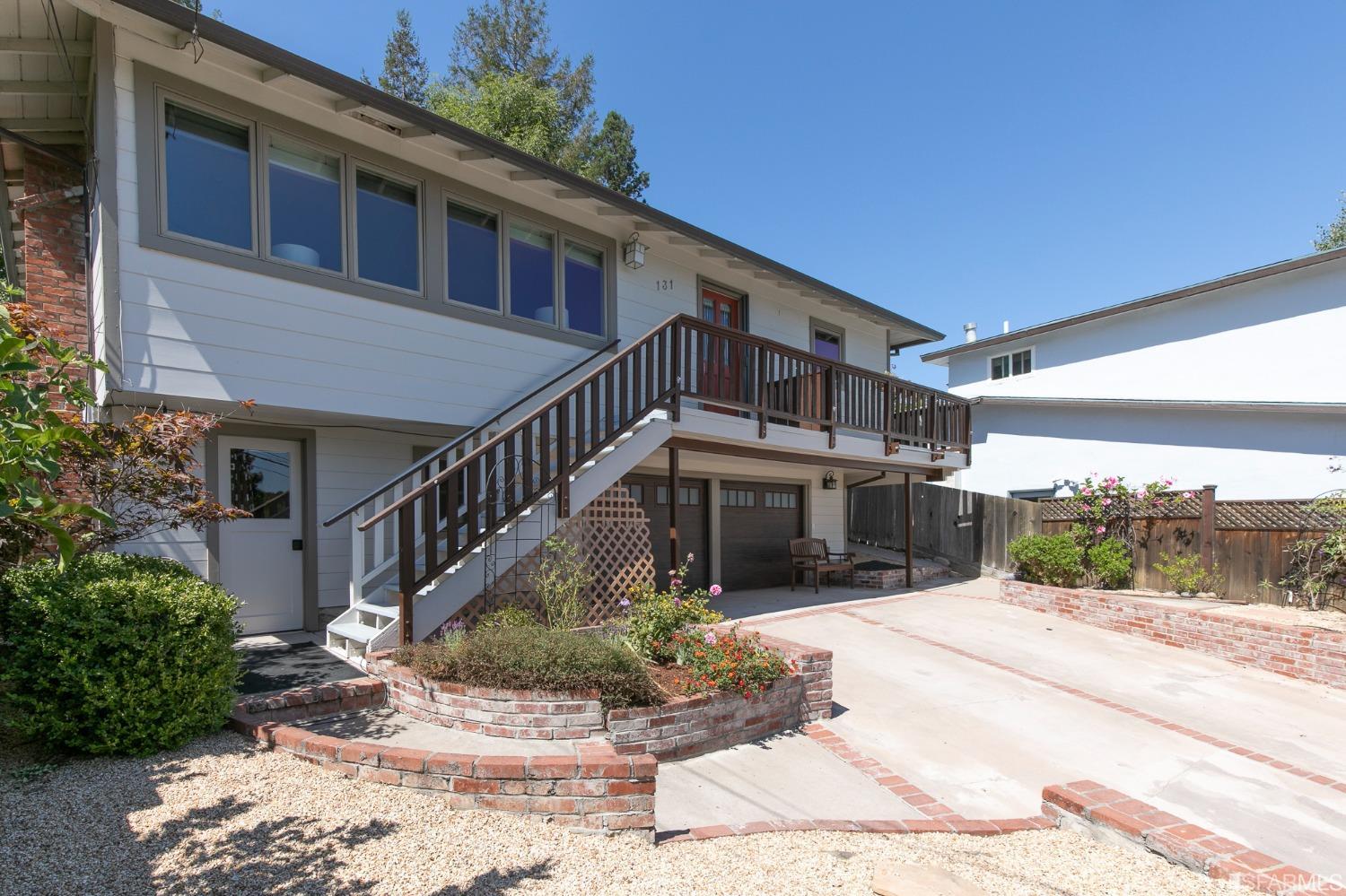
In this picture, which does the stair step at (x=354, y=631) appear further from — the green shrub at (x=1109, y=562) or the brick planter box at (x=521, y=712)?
the green shrub at (x=1109, y=562)

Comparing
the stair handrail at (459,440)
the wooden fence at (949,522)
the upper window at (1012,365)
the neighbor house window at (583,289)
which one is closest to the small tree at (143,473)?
the stair handrail at (459,440)

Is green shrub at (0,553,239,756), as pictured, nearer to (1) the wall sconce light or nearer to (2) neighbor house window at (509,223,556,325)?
(2) neighbor house window at (509,223,556,325)

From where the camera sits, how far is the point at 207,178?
619cm

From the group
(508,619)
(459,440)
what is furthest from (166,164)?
(508,619)

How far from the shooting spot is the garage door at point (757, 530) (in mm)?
11602

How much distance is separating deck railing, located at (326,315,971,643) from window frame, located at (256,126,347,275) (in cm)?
223

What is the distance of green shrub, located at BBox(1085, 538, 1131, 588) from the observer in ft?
35.8

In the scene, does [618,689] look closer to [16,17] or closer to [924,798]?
[924,798]

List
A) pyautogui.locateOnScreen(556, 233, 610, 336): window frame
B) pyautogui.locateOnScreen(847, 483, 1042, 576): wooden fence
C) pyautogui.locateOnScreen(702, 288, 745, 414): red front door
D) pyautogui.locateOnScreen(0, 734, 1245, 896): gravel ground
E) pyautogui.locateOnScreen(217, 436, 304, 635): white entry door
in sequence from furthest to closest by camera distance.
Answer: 1. pyautogui.locateOnScreen(847, 483, 1042, 576): wooden fence
2. pyautogui.locateOnScreen(556, 233, 610, 336): window frame
3. pyautogui.locateOnScreen(702, 288, 745, 414): red front door
4. pyautogui.locateOnScreen(217, 436, 304, 635): white entry door
5. pyautogui.locateOnScreen(0, 734, 1245, 896): gravel ground

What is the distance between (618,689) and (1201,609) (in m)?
8.46

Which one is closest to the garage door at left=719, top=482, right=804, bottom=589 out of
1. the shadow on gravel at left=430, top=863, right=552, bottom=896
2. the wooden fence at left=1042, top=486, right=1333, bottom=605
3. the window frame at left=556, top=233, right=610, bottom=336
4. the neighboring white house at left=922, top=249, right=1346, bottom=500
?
the window frame at left=556, top=233, right=610, bottom=336

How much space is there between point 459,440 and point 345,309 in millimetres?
1760

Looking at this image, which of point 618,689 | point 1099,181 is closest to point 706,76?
point 1099,181

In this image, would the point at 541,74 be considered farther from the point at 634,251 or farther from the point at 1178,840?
the point at 1178,840
